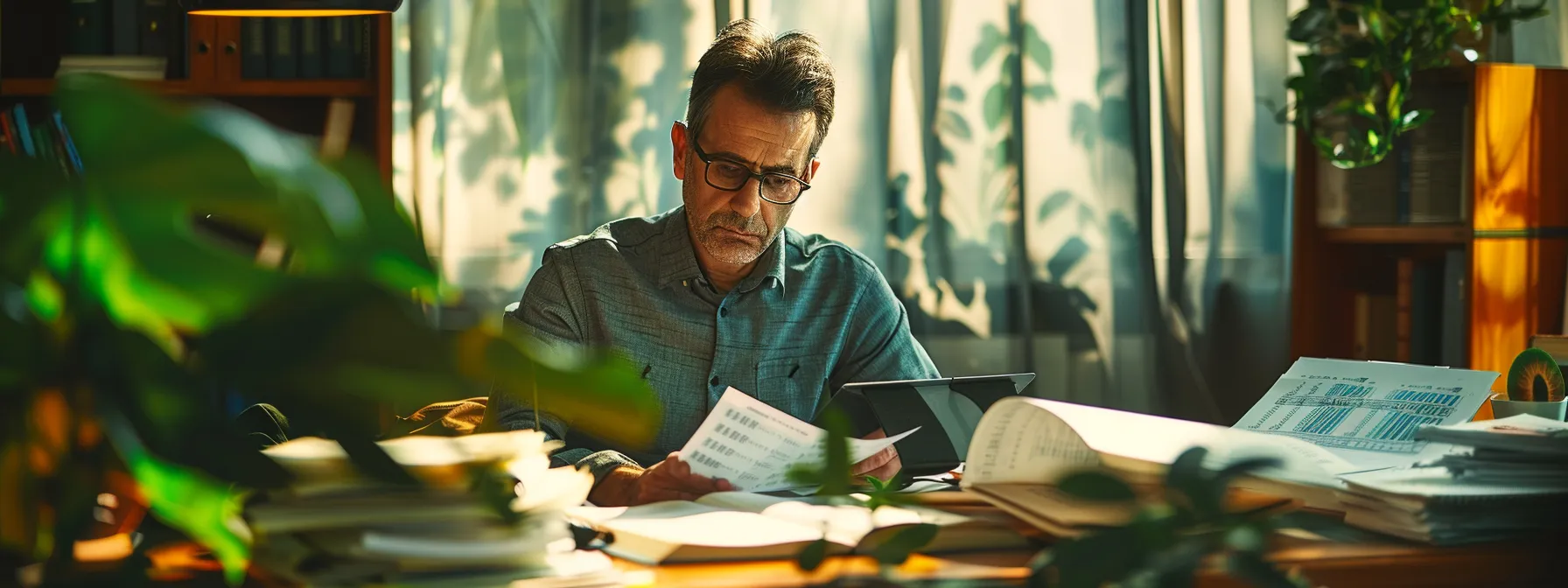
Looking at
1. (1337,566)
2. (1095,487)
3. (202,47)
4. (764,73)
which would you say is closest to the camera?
(1095,487)

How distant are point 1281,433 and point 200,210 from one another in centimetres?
159

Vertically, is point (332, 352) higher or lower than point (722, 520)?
higher

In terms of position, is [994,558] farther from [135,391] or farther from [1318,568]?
[135,391]

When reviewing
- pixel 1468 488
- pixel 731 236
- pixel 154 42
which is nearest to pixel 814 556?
pixel 1468 488

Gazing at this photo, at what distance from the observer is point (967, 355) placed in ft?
11.6

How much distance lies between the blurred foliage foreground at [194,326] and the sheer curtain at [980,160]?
9.84 ft

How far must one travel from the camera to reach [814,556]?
0.51 m

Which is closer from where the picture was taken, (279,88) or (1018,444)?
(1018,444)

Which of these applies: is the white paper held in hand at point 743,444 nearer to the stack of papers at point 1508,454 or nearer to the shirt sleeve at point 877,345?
the stack of papers at point 1508,454

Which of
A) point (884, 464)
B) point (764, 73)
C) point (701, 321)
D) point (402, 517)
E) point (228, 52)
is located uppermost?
point (228, 52)

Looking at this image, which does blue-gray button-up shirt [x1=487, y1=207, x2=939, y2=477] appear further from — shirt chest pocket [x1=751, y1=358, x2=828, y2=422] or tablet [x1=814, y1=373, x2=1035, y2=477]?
tablet [x1=814, y1=373, x2=1035, y2=477]

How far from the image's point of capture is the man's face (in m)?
2.08

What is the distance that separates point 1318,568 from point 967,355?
237 centimetres

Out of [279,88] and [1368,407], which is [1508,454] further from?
[279,88]
